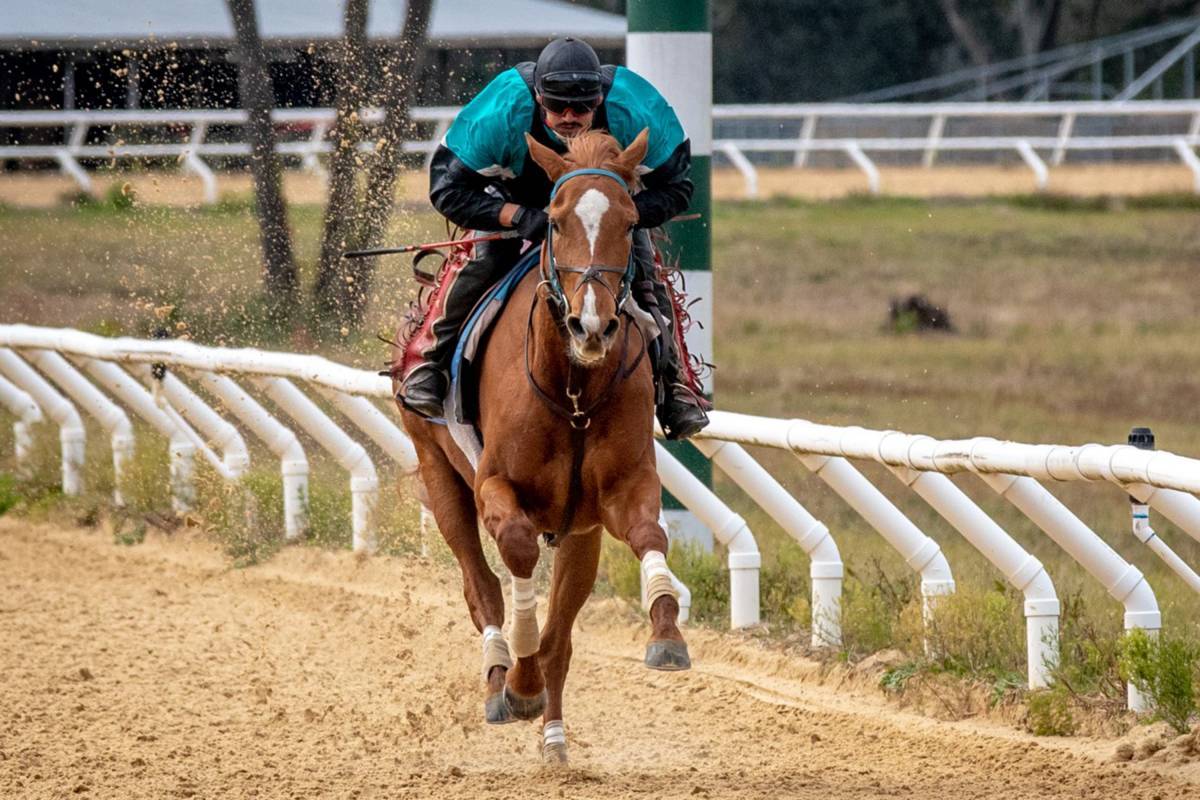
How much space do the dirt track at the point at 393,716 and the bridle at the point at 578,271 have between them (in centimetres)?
143

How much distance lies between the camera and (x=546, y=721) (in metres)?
6.07

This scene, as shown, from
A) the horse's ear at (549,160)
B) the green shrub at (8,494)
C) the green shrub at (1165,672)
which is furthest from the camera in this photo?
the green shrub at (8,494)

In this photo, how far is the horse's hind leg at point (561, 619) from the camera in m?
6.00

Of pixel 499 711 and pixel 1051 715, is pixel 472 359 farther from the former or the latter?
pixel 1051 715

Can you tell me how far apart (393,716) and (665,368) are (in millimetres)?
1681

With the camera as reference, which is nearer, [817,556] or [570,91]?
[570,91]

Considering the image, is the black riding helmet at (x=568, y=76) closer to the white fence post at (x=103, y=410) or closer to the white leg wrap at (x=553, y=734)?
the white leg wrap at (x=553, y=734)

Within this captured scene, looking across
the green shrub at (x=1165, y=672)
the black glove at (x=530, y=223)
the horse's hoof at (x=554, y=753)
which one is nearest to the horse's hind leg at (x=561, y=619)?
the horse's hoof at (x=554, y=753)

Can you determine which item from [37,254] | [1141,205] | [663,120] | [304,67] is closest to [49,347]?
[304,67]

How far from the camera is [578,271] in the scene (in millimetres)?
5117

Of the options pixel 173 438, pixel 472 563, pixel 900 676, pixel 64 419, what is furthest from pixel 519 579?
pixel 64 419

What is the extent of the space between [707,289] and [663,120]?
249cm

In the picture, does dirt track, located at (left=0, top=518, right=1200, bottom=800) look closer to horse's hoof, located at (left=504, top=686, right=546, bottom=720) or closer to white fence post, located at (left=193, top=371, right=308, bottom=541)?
horse's hoof, located at (left=504, top=686, right=546, bottom=720)

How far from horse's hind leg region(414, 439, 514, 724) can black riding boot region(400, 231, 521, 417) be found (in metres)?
0.40
